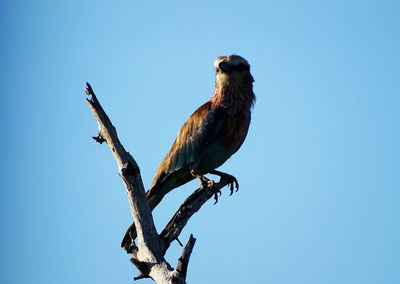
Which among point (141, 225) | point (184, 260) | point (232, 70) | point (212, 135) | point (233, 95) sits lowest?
point (184, 260)

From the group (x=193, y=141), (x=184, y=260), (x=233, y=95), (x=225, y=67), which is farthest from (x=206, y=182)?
(x=184, y=260)

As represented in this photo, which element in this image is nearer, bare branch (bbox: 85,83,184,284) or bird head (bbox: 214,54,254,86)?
bare branch (bbox: 85,83,184,284)

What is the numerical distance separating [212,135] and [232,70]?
0.84 metres

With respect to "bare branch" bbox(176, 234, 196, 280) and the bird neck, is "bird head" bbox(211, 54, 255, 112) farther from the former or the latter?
"bare branch" bbox(176, 234, 196, 280)

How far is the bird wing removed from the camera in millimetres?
6207

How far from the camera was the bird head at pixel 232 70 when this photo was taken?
6642 mm

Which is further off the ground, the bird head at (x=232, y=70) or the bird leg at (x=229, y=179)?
the bird head at (x=232, y=70)

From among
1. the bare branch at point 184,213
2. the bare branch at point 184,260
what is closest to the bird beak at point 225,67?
the bare branch at point 184,213

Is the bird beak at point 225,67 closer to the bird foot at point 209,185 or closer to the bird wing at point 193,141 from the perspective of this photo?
the bird wing at point 193,141

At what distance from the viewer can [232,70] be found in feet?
21.9


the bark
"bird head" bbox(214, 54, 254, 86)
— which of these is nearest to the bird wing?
"bird head" bbox(214, 54, 254, 86)

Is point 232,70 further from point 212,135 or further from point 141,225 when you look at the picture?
point 141,225

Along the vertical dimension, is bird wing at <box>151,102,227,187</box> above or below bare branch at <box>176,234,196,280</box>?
above

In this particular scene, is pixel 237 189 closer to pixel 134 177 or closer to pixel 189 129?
pixel 189 129
